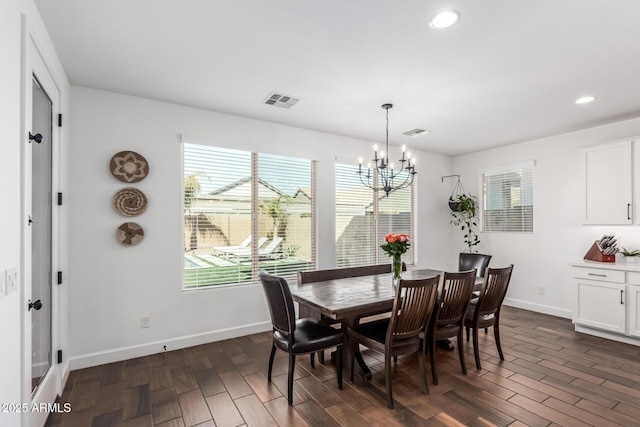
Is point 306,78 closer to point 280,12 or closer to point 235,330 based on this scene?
point 280,12

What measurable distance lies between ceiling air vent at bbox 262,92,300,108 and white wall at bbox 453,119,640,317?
155 inches

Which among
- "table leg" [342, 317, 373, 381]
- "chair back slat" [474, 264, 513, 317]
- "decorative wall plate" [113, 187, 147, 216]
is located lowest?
"table leg" [342, 317, 373, 381]

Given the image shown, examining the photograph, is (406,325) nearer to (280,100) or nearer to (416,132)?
(280,100)

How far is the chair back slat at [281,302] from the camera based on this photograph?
7.91ft

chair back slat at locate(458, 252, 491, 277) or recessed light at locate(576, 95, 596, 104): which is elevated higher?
recessed light at locate(576, 95, 596, 104)

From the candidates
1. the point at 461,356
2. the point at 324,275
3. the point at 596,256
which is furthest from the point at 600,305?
the point at 324,275

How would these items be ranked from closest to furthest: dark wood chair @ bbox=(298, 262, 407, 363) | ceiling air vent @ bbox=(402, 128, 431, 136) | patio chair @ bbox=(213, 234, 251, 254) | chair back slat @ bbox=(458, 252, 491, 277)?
dark wood chair @ bbox=(298, 262, 407, 363), patio chair @ bbox=(213, 234, 251, 254), chair back slat @ bbox=(458, 252, 491, 277), ceiling air vent @ bbox=(402, 128, 431, 136)

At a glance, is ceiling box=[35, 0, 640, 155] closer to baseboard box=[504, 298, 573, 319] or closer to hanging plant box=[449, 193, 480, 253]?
hanging plant box=[449, 193, 480, 253]

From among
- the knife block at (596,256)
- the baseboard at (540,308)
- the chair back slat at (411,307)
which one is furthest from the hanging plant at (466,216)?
the chair back slat at (411,307)

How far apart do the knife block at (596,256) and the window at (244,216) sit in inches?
146

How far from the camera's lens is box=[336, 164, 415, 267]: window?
4832 mm

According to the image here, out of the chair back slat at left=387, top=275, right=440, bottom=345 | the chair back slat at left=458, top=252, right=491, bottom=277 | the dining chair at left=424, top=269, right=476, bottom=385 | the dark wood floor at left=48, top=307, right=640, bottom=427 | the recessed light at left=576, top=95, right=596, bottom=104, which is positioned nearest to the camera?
the dark wood floor at left=48, top=307, right=640, bottom=427
